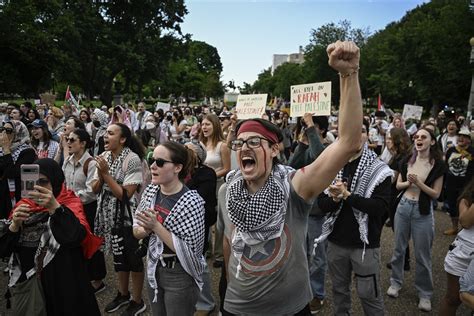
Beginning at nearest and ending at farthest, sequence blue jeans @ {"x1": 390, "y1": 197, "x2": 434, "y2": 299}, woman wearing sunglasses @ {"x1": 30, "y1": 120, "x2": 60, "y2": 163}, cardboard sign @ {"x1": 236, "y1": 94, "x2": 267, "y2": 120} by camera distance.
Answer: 1. blue jeans @ {"x1": 390, "y1": 197, "x2": 434, "y2": 299}
2. woman wearing sunglasses @ {"x1": 30, "y1": 120, "x2": 60, "y2": 163}
3. cardboard sign @ {"x1": 236, "y1": 94, "x2": 267, "y2": 120}

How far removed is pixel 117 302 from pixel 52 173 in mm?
2007

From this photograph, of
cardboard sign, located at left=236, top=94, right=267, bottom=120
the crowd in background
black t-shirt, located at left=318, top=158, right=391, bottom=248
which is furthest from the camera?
cardboard sign, located at left=236, top=94, right=267, bottom=120

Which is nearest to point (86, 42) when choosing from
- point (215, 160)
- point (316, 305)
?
point (215, 160)

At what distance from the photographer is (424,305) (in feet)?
13.8

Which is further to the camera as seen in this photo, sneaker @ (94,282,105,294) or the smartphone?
sneaker @ (94,282,105,294)

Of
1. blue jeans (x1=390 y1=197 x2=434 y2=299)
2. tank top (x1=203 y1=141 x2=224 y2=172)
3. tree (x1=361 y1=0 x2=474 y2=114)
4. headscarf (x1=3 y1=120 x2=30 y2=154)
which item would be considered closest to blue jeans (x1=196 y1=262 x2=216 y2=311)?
tank top (x1=203 y1=141 x2=224 y2=172)

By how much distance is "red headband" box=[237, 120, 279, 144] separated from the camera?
6.97ft

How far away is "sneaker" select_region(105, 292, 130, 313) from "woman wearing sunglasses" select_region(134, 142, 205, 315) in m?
1.47

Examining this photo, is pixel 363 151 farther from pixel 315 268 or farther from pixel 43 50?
pixel 43 50

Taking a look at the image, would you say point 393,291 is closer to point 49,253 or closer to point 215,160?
point 215,160

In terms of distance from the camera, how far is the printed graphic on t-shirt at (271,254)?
208 centimetres

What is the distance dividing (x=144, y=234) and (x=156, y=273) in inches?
12.6

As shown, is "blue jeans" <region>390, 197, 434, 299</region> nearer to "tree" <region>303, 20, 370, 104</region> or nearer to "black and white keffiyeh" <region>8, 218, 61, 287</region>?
"black and white keffiyeh" <region>8, 218, 61, 287</region>

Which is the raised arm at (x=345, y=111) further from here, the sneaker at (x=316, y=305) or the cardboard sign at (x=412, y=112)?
the cardboard sign at (x=412, y=112)
